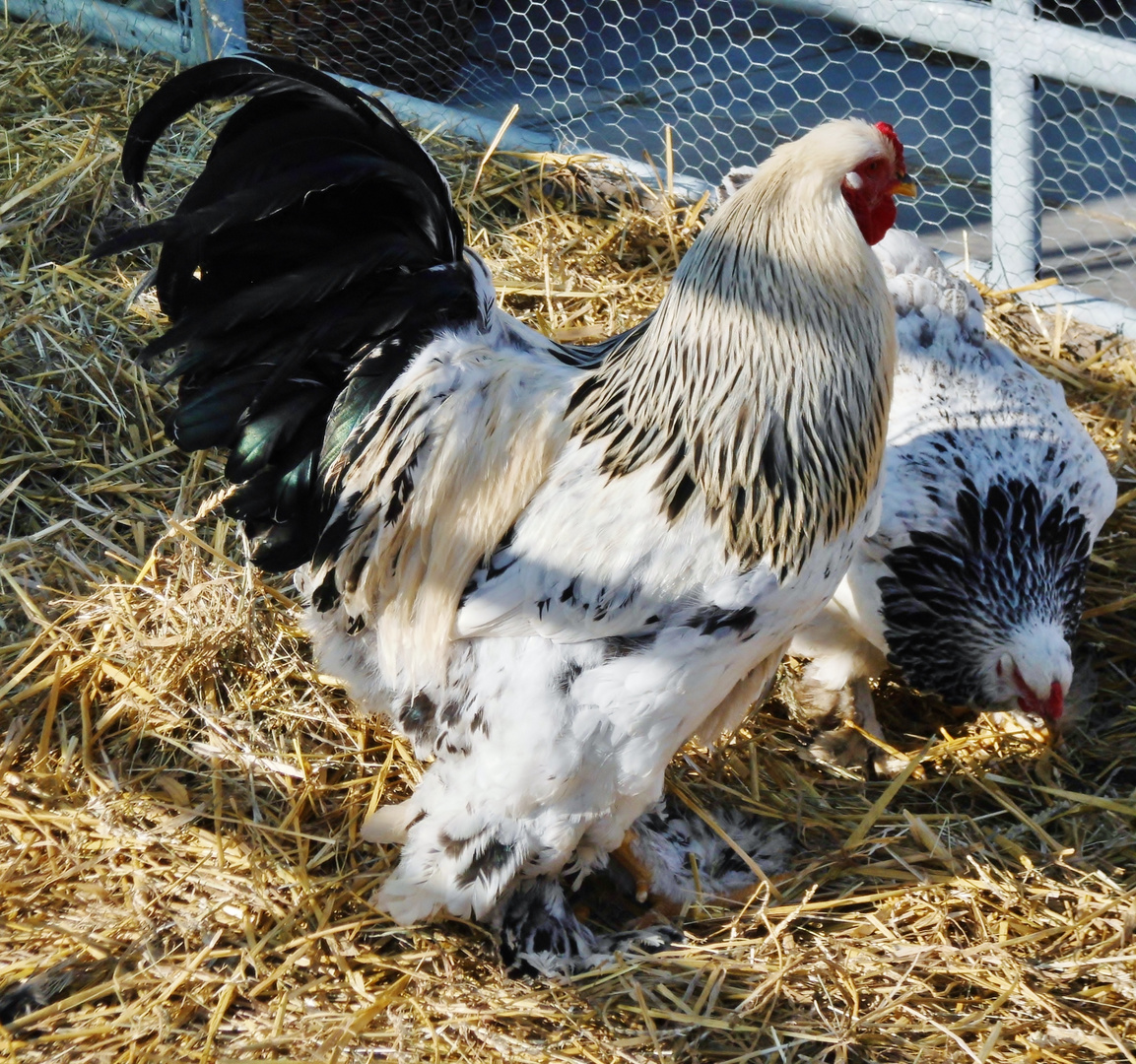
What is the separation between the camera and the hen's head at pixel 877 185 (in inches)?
88.4

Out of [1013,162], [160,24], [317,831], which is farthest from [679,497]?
[160,24]

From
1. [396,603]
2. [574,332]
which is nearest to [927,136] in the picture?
[574,332]

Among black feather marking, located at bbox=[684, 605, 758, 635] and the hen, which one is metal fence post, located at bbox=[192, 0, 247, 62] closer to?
the hen

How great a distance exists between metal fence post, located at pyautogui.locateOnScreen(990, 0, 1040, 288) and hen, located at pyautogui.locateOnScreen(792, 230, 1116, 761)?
3.00 feet

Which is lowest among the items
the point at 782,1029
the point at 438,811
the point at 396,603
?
the point at 782,1029

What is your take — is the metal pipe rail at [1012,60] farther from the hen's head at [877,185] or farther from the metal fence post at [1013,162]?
the hen's head at [877,185]

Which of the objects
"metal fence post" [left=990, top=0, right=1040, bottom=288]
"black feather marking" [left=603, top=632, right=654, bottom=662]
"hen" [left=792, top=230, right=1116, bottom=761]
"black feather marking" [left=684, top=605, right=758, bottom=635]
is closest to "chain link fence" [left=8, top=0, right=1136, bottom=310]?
"metal fence post" [left=990, top=0, right=1040, bottom=288]

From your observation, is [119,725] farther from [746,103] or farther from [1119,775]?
[746,103]

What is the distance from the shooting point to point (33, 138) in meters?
4.44

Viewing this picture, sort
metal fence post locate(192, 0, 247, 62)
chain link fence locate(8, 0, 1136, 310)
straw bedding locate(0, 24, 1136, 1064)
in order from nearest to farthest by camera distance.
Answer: straw bedding locate(0, 24, 1136, 1064), chain link fence locate(8, 0, 1136, 310), metal fence post locate(192, 0, 247, 62)

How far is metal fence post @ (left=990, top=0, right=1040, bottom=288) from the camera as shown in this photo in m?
3.91

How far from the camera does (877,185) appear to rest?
2.27 metres

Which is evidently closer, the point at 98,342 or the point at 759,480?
the point at 759,480

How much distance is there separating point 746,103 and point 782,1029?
4.68 meters
